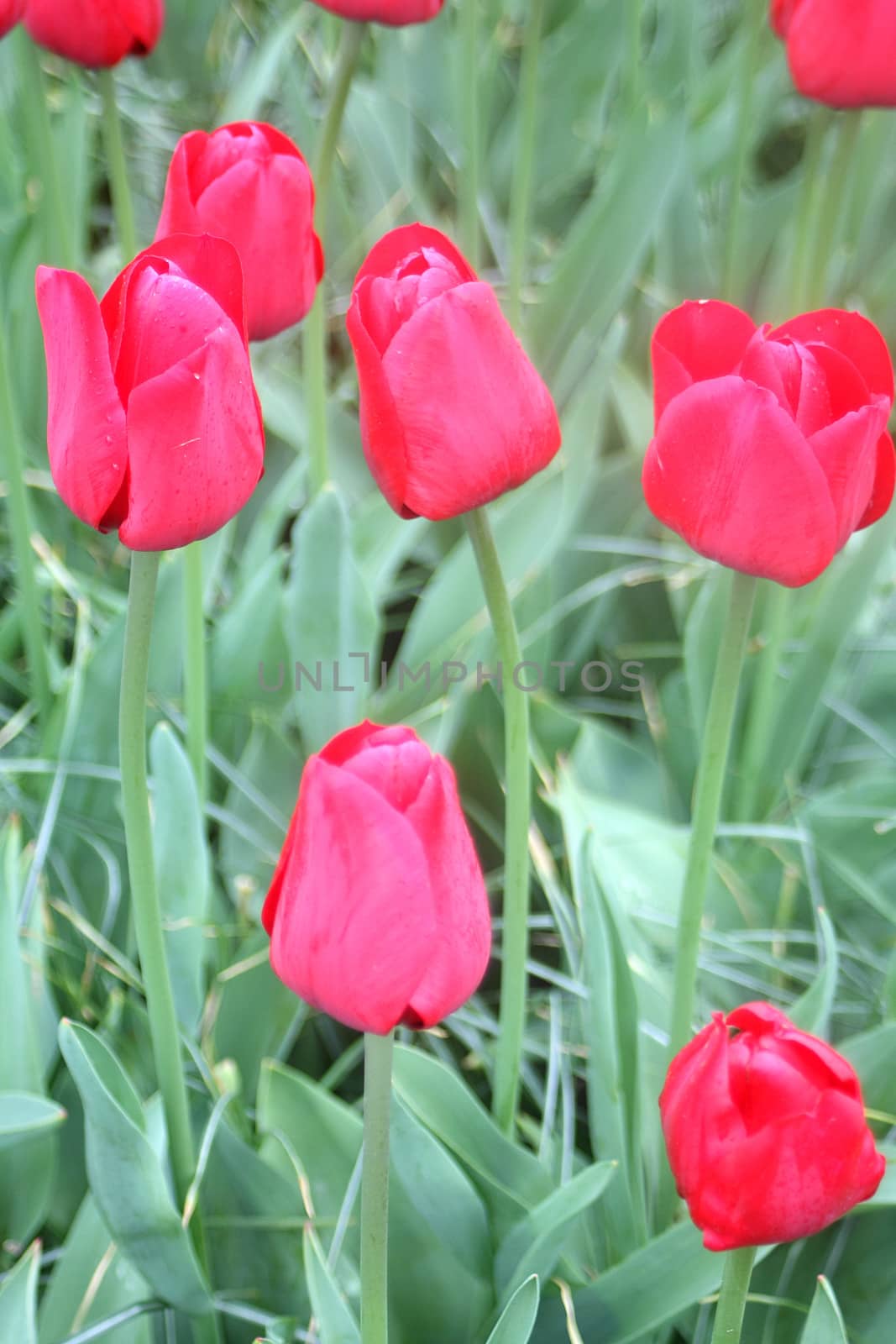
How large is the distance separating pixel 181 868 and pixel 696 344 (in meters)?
0.33

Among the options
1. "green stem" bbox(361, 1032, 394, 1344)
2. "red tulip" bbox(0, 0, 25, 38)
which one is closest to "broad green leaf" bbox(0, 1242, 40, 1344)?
"green stem" bbox(361, 1032, 394, 1344)

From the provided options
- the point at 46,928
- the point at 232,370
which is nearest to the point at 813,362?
the point at 232,370

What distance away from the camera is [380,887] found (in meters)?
0.31

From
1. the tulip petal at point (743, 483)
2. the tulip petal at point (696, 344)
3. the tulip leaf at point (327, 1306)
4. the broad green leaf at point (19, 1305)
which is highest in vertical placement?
the tulip petal at point (696, 344)

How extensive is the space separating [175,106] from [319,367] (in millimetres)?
576

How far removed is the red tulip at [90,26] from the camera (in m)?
0.60

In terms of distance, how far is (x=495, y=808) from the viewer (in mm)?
813

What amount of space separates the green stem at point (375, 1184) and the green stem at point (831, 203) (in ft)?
1.80

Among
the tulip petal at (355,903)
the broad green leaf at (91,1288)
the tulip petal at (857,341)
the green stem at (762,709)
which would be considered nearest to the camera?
the tulip petal at (355,903)

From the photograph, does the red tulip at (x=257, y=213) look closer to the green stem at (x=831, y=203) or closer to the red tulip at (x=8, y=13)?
the red tulip at (x=8, y=13)

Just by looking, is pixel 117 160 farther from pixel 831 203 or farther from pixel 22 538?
pixel 831 203

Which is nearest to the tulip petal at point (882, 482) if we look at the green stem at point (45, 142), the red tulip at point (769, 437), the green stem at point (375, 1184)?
the red tulip at point (769, 437)

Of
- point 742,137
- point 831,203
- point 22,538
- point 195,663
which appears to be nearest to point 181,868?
point 195,663

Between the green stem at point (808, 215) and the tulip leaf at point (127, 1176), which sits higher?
the green stem at point (808, 215)
